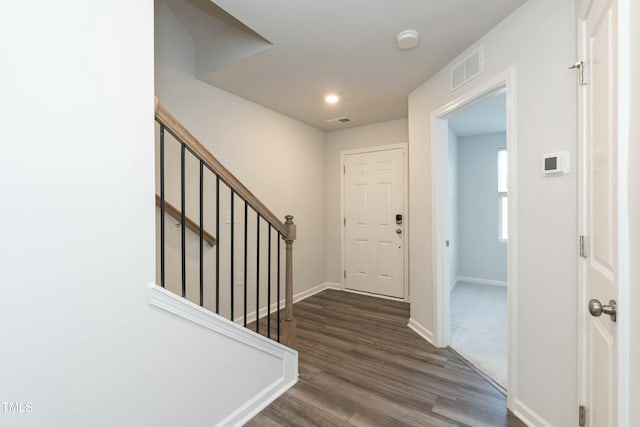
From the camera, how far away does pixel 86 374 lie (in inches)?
40.3

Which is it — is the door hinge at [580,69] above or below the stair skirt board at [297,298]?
above

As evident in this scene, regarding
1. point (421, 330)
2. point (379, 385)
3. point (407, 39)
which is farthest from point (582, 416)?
point (407, 39)

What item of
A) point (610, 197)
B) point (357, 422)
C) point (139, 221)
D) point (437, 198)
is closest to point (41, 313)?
point (139, 221)

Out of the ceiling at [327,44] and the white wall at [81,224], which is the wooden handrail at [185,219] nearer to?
the white wall at [81,224]

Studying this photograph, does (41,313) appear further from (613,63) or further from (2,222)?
(613,63)

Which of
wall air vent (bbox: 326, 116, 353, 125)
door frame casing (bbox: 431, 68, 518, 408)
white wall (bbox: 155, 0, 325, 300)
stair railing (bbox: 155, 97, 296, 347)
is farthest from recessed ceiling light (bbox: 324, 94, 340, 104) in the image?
stair railing (bbox: 155, 97, 296, 347)

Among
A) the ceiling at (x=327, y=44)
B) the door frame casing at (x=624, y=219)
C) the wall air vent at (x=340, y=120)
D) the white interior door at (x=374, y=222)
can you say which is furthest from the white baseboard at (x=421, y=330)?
the wall air vent at (x=340, y=120)

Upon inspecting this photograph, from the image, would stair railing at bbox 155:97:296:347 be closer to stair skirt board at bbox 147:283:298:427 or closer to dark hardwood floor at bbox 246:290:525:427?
stair skirt board at bbox 147:283:298:427

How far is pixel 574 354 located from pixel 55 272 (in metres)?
2.19

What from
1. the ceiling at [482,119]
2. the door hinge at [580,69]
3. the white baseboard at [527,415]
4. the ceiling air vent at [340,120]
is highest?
the ceiling at [482,119]

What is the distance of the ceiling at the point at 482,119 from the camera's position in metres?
3.36

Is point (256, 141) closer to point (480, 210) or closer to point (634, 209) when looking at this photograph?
point (634, 209)

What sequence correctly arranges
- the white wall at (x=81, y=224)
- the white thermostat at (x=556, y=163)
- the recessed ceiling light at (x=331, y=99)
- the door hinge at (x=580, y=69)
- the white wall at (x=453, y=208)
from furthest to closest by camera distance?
the white wall at (x=453, y=208), the recessed ceiling light at (x=331, y=99), the white thermostat at (x=556, y=163), the door hinge at (x=580, y=69), the white wall at (x=81, y=224)

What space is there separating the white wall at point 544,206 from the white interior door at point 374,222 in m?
2.09
